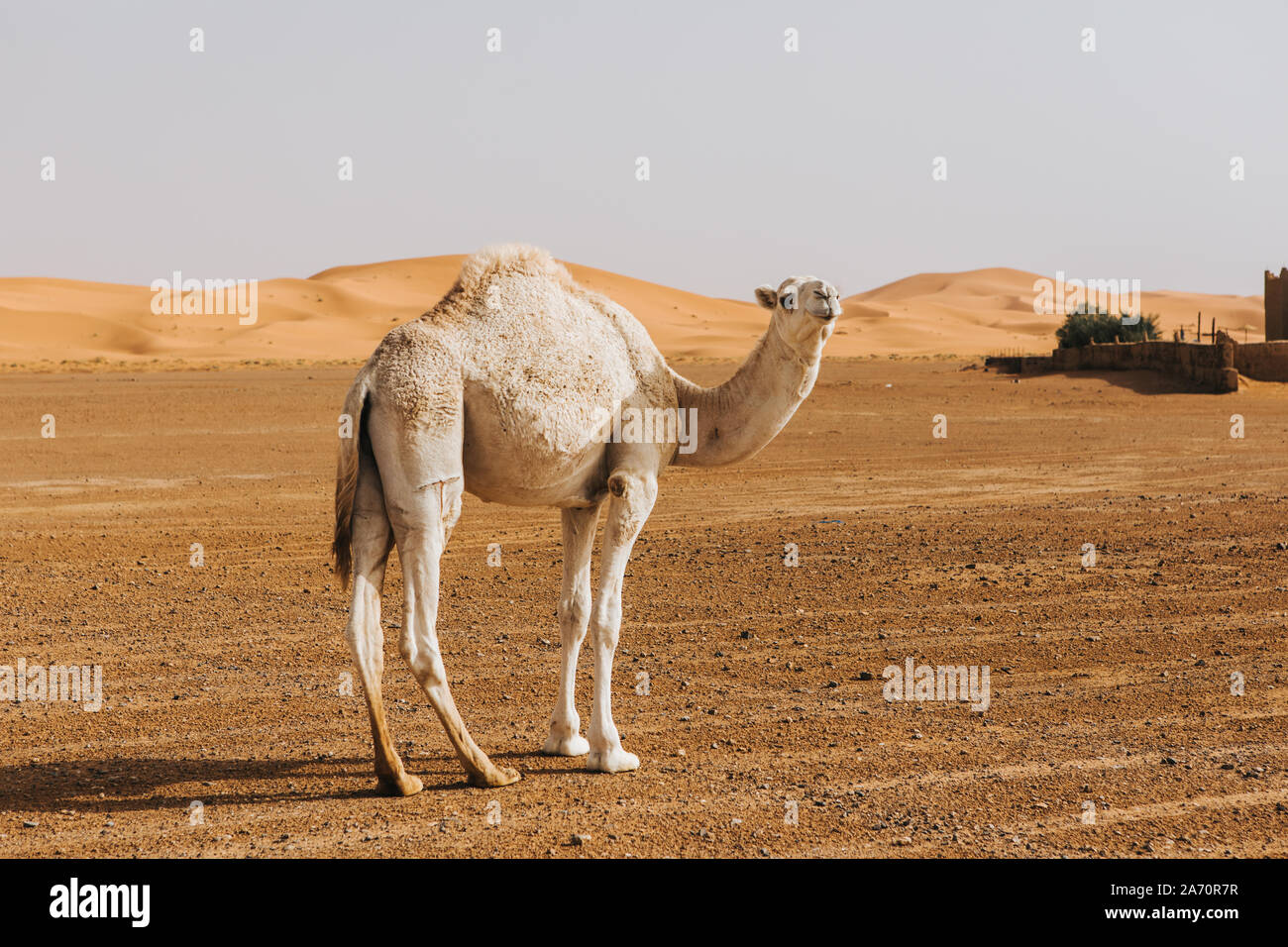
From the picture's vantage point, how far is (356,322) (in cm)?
9912

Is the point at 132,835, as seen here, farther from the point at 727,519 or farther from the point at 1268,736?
the point at 727,519

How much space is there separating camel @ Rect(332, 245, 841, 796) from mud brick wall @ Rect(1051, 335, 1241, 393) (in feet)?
92.0

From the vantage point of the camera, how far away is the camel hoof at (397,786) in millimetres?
6323

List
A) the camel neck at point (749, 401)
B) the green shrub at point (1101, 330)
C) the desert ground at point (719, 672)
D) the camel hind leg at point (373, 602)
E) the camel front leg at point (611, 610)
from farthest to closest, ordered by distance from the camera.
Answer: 1. the green shrub at point (1101, 330)
2. the camel neck at point (749, 401)
3. the camel front leg at point (611, 610)
4. the camel hind leg at point (373, 602)
5. the desert ground at point (719, 672)

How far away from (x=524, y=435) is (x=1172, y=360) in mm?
30669

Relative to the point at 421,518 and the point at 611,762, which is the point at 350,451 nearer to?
the point at 421,518

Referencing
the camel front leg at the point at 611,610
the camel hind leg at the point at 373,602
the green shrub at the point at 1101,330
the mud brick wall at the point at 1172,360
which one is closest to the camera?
the camel hind leg at the point at 373,602

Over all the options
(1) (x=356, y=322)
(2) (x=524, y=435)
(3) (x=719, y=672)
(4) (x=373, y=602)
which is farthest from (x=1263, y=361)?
(1) (x=356, y=322)

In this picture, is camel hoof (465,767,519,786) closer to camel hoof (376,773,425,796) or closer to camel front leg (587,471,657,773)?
camel hoof (376,773,425,796)

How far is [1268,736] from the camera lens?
7.26 metres

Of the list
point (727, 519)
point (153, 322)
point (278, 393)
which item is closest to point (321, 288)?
point (153, 322)

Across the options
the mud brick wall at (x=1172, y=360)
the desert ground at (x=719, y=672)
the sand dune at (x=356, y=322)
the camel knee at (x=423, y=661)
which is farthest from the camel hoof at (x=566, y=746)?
the sand dune at (x=356, y=322)

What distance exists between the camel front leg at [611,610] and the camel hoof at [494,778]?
46 centimetres

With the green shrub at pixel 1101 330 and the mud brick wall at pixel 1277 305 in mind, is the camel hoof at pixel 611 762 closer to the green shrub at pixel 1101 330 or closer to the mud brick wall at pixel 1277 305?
the mud brick wall at pixel 1277 305
